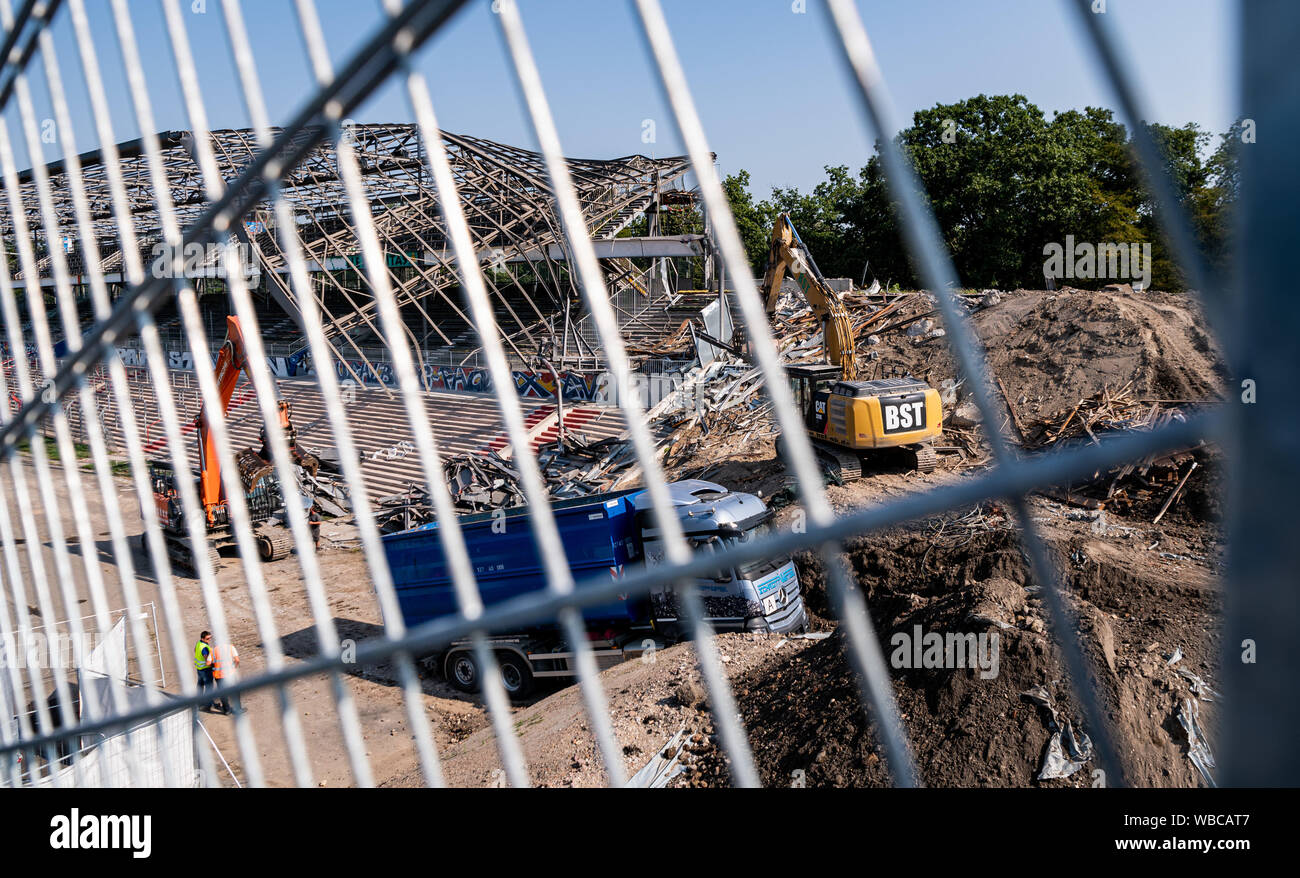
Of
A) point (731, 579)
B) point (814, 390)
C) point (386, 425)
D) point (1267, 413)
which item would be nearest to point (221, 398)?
point (731, 579)

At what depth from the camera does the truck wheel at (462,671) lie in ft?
36.2

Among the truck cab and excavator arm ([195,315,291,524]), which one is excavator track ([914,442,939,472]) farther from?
excavator arm ([195,315,291,524])

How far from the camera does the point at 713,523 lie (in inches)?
400

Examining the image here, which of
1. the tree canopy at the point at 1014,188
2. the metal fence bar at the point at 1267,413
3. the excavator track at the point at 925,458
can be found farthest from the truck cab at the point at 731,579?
Answer: the tree canopy at the point at 1014,188

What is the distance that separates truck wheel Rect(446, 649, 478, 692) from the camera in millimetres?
11047

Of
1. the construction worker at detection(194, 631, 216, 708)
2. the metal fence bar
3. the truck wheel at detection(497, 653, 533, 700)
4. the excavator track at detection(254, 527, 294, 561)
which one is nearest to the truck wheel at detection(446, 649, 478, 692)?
the truck wheel at detection(497, 653, 533, 700)

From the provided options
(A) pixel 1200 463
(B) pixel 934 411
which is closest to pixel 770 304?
(B) pixel 934 411

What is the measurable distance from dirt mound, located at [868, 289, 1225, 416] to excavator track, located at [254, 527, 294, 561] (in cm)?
1461

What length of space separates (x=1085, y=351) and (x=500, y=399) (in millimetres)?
19012

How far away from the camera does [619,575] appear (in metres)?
10.2

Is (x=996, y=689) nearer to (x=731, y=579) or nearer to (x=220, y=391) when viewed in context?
(x=731, y=579)

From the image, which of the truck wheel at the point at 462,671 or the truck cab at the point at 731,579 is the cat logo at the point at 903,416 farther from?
the truck wheel at the point at 462,671

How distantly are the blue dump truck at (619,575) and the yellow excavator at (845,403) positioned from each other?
363 centimetres

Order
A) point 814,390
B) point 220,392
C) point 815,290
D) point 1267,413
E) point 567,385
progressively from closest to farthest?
point 1267,413
point 220,392
point 814,390
point 815,290
point 567,385
